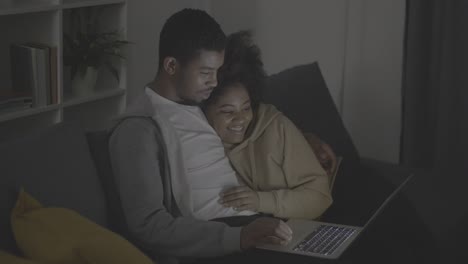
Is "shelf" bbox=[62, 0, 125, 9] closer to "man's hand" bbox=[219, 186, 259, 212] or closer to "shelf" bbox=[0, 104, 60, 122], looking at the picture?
"shelf" bbox=[0, 104, 60, 122]

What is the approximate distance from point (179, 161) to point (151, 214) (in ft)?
A: 0.49

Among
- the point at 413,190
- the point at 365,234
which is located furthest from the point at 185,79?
the point at 413,190

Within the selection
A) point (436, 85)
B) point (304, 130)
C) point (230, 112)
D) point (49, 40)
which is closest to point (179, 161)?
point (230, 112)

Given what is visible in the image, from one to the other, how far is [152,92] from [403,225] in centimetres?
75

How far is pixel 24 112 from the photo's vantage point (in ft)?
10.5

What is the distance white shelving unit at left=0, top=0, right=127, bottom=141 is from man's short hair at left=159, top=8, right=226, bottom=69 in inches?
49.4

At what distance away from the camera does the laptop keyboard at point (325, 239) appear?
1880mm

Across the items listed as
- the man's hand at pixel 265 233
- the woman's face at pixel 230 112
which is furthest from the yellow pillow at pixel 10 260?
the woman's face at pixel 230 112

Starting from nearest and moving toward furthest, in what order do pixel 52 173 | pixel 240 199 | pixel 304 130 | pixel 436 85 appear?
pixel 52 173
pixel 240 199
pixel 304 130
pixel 436 85

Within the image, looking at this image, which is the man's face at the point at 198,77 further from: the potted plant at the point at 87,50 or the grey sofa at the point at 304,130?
the potted plant at the point at 87,50

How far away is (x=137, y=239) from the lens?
1860 millimetres

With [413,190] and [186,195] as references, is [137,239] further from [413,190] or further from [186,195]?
[413,190]

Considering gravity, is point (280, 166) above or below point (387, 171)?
above

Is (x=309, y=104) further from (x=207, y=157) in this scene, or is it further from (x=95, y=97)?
(x=95, y=97)
